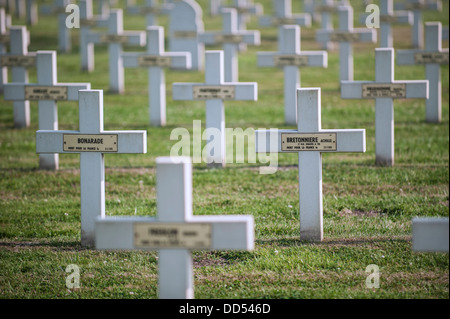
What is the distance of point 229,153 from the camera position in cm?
1188

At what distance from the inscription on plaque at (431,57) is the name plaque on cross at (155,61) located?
415 centimetres

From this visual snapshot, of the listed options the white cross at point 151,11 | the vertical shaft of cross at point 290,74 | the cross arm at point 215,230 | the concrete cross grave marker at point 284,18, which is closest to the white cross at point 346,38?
the concrete cross grave marker at point 284,18

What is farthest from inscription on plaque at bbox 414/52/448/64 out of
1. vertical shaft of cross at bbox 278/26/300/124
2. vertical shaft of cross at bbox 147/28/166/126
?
vertical shaft of cross at bbox 147/28/166/126

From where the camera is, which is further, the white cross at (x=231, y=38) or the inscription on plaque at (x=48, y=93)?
the white cross at (x=231, y=38)

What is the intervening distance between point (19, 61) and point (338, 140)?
7.70 m

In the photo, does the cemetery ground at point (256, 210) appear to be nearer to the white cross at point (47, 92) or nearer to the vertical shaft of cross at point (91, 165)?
the vertical shaft of cross at point (91, 165)

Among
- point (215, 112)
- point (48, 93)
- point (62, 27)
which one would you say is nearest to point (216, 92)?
point (215, 112)

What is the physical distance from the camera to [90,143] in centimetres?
727

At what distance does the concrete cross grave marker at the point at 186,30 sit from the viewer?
1897 cm

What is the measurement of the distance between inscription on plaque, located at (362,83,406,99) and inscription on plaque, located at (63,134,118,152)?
427 centimetres

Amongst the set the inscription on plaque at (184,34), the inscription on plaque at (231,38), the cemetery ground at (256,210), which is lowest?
the cemetery ground at (256,210)

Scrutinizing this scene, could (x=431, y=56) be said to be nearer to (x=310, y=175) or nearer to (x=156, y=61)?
(x=156, y=61)

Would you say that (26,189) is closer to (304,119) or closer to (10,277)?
(10,277)

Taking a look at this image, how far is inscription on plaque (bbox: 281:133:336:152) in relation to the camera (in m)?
7.27
